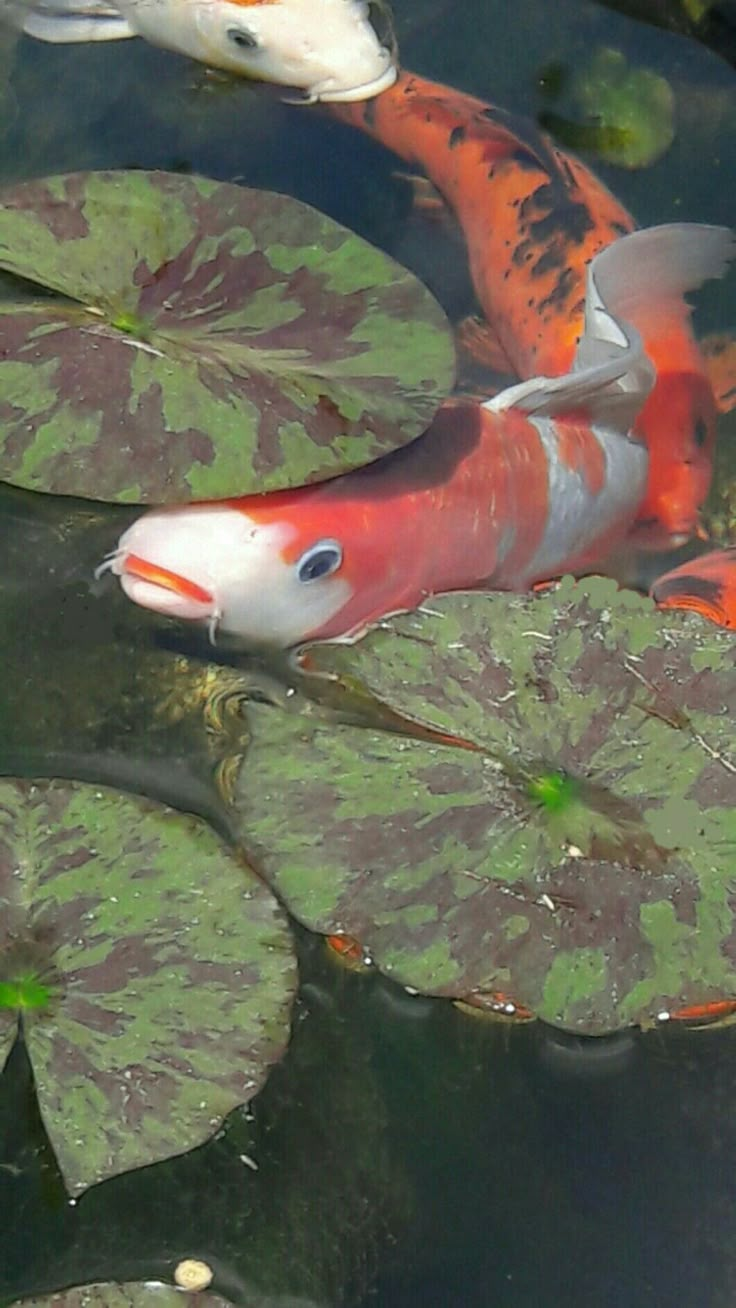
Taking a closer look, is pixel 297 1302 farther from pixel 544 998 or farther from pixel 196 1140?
pixel 544 998

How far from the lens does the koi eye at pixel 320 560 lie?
195 cm

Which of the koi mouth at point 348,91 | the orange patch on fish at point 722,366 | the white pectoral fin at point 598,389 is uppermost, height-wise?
the koi mouth at point 348,91

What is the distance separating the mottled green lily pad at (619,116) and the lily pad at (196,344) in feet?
3.49

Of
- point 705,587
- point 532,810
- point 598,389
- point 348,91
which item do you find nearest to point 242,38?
point 348,91

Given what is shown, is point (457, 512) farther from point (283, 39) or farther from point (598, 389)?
point (283, 39)

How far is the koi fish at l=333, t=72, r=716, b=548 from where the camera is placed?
8.37 feet

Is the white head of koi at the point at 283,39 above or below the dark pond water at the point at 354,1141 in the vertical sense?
above

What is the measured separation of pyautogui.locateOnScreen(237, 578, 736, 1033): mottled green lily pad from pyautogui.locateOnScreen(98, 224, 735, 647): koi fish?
0.75 feet

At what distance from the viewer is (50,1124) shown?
1.44m

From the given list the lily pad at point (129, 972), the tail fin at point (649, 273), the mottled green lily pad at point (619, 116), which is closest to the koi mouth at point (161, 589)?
the lily pad at point (129, 972)

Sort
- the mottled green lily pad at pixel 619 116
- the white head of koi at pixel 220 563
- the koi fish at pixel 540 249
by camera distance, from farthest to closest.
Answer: the mottled green lily pad at pixel 619 116
the koi fish at pixel 540 249
the white head of koi at pixel 220 563

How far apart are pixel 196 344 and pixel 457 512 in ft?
1.74

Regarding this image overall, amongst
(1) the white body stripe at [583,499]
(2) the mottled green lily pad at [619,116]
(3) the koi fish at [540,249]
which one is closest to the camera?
(1) the white body stripe at [583,499]

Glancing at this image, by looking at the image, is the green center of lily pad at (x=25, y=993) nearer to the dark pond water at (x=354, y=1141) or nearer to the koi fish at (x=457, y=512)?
the dark pond water at (x=354, y=1141)
